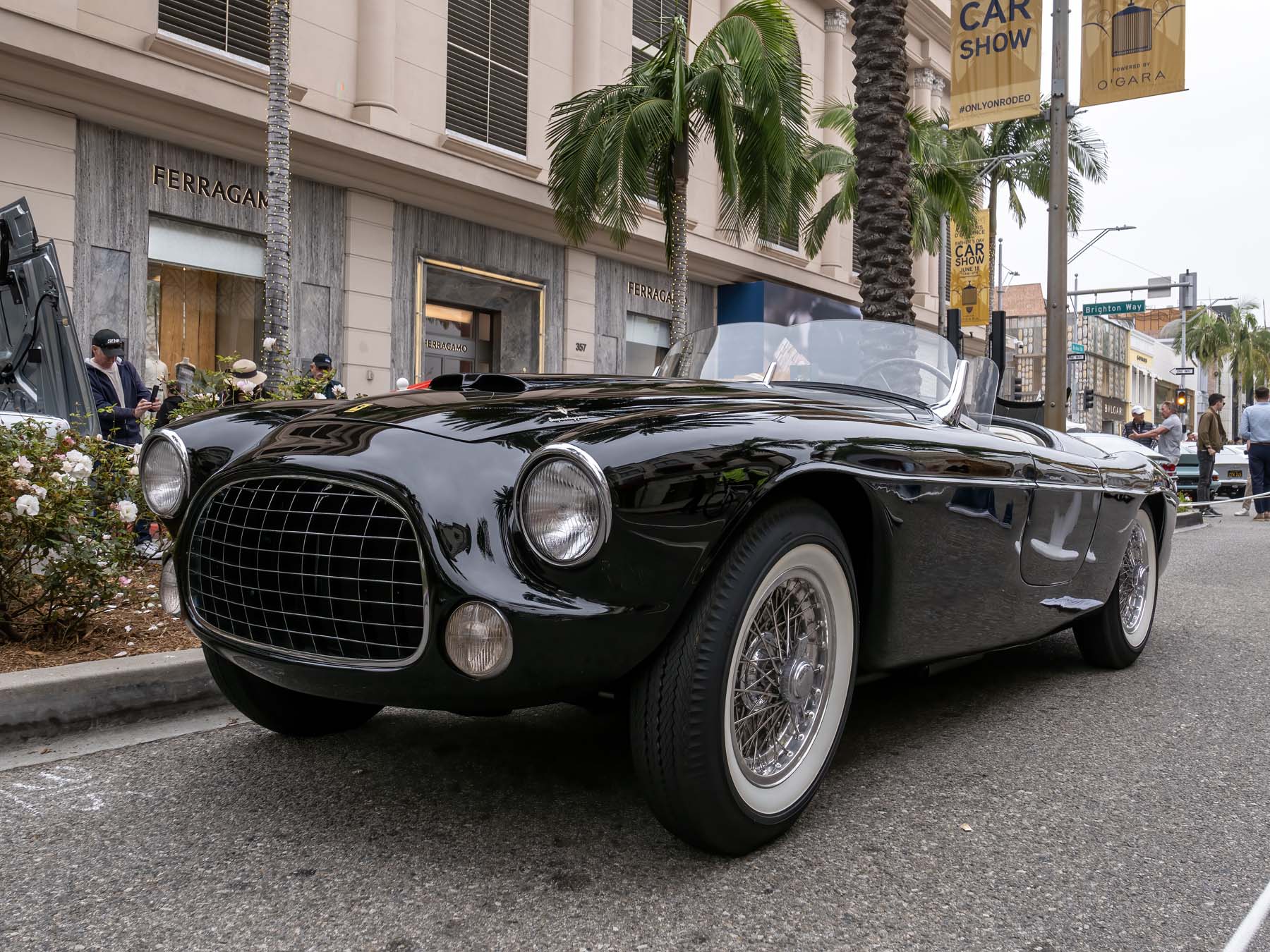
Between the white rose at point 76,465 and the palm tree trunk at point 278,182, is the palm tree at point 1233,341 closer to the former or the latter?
the palm tree trunk at point 278,182

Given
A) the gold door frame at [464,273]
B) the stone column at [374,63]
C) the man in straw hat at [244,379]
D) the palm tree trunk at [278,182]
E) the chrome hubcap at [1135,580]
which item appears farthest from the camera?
the gold door frame at [464,273]

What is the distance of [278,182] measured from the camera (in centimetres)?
989

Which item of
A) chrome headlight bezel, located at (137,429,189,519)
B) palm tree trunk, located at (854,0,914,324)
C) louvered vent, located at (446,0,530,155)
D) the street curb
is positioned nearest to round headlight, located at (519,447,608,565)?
chrome headlight bezel, located at (137,429,189,519)

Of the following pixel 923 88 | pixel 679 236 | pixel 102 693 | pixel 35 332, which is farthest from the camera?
pixel 923 88

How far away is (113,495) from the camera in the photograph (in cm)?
445

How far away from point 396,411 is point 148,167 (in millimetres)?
10600

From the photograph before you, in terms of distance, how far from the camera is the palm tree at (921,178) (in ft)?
63.5

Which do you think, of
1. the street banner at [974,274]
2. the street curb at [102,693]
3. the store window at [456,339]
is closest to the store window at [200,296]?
the store window at [456,339]

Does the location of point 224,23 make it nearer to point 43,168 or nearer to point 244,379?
point 43,168

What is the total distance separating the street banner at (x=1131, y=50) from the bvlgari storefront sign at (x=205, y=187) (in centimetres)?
893

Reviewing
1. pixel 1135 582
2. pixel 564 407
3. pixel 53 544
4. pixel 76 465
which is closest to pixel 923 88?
pixel 1135 582

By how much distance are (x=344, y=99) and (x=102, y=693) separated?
36.4ft

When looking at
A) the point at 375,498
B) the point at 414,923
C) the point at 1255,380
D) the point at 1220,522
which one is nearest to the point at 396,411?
the point at 375,498

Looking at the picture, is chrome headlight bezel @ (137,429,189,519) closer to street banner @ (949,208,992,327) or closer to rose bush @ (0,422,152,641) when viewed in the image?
rose bush @ (0,422,152,641)
